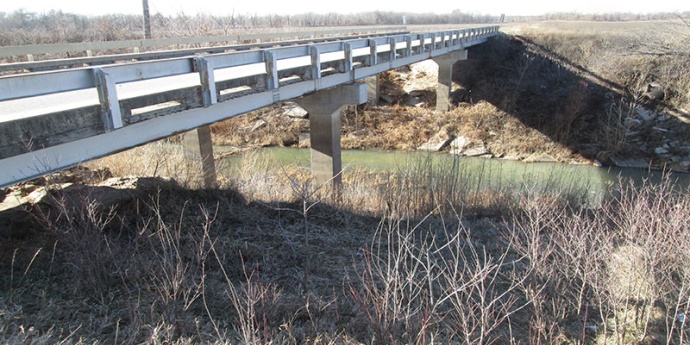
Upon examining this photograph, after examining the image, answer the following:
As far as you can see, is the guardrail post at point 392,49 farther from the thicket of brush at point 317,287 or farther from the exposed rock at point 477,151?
the exposed rock at point 477,151

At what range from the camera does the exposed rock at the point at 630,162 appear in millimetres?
21869

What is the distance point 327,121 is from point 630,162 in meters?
16.8

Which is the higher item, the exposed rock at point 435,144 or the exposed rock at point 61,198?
the exposed rock at point 61,198

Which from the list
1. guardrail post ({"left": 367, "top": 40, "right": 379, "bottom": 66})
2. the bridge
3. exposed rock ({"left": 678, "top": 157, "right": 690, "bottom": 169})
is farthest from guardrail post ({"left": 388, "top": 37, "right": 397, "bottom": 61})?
exposed rock ({"left": 678, "top": 157, "right": 690, "bottom": 169})

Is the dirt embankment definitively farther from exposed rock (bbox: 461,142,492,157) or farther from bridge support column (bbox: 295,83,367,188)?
bridge support column (bbox: 295,83,367,188)

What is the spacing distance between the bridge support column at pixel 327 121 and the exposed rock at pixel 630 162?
15.4 m

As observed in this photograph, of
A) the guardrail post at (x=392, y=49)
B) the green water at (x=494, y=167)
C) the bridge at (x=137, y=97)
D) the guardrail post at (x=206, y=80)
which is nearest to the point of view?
the bridge at (x=137, y=97)

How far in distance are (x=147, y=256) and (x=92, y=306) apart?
112 centimetres

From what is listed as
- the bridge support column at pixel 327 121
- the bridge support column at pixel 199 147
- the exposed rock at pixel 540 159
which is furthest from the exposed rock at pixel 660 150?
the bridge support column at pixel 199 147

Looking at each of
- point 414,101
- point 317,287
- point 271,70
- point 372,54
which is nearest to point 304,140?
point 414,101

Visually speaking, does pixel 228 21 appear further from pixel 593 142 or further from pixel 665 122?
pixel 665 122

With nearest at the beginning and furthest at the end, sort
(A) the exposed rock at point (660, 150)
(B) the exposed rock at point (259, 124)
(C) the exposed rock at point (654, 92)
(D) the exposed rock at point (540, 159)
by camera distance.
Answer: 1. (A) the exposed rock at point (660, 150)
2. (D) the exposed rock at point (540, 159)
3. (C) the exposed rock at point (654, 92)
4. (B) the exposed rock at point (259, 124)

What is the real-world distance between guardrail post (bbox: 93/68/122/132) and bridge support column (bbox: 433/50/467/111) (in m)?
23.5

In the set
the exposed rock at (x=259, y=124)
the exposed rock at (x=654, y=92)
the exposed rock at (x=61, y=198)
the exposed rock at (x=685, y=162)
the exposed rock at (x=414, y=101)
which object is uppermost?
the exposed rock at (x=61, y=198)
